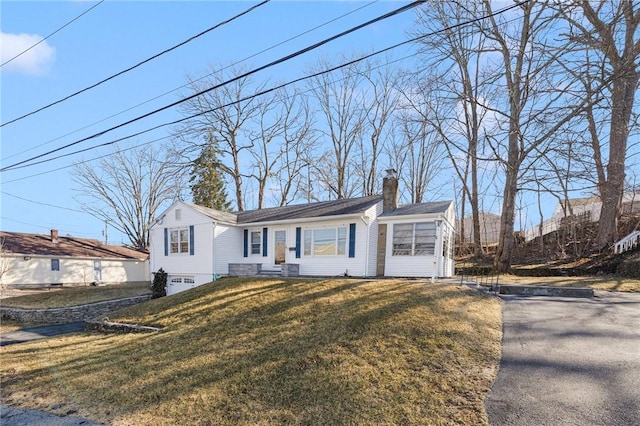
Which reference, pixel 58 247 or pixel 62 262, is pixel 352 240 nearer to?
pixel 62 262

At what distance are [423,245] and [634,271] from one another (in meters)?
7.70

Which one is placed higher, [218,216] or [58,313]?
[218,216]

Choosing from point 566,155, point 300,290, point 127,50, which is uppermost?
point 127,50

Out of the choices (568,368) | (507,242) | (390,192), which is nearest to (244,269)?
(390,192)

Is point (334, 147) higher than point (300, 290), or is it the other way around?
point (334, 147)

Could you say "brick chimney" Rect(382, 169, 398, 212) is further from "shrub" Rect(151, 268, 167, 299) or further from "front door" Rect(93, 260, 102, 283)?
"front door" Rect(93, 260, 102, 283)

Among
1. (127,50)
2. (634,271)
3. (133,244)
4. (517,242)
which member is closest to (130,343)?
(127,50)

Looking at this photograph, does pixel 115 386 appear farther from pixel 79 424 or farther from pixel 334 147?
pixel 334 147

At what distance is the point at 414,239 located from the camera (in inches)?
549

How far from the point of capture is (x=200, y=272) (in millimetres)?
16984

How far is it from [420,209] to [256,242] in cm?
805

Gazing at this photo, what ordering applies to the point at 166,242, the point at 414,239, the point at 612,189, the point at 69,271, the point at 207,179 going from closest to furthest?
the point at 414,239, the point at 612,189, the point at 166,242, the point at 69,271, the point at 207,179

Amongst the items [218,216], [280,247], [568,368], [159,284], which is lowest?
[159,284]

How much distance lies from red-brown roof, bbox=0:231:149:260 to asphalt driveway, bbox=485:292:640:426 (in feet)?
94.0
